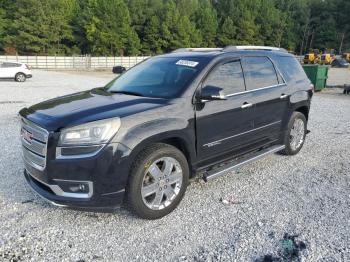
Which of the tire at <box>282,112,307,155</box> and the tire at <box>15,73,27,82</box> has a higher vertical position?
the tire at <box>282,112,307,155</box>

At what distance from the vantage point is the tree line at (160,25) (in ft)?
174

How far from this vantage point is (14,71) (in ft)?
69.1

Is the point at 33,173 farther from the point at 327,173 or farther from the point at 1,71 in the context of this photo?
the point at 1,71

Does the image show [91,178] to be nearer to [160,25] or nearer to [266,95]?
[266,95]

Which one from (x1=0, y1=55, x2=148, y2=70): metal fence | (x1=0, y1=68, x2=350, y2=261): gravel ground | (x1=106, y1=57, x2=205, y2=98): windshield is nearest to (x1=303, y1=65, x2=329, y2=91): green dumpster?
(x1=0, y1=68, x2=350, y2=261): gravel ground

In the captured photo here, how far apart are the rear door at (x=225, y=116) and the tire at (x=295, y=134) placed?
1213 millimetres

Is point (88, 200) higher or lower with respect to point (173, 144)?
lower

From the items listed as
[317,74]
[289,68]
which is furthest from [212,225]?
[317,74]

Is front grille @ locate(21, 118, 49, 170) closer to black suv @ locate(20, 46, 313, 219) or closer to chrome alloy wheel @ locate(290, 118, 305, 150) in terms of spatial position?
black suv @ locate(20, 46, 313, 219)

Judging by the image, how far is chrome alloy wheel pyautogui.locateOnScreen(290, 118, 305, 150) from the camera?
19.0 feet

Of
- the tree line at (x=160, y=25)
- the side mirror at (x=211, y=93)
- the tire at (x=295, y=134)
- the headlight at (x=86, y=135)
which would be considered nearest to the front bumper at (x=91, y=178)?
the headlight at (x=86, y=135)

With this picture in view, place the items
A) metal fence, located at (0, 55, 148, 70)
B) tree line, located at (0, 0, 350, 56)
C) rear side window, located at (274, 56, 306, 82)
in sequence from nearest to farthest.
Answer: rear side window, located at (274, 56, 306, 82)
metal fence, located at (0, 55, 148, 70)
tree line, located at (0, 0, 350, 56)

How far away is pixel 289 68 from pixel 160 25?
65028 millimetres

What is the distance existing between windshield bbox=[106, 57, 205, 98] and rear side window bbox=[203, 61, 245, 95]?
0.66 ft
